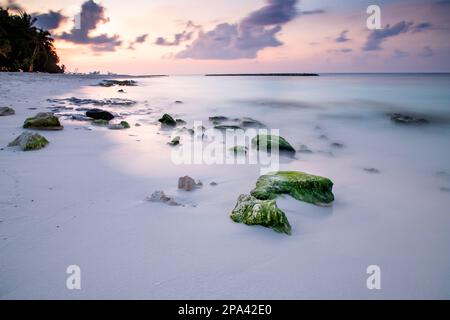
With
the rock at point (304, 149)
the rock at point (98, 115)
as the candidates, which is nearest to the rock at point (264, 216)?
the rock at point (304, 149)

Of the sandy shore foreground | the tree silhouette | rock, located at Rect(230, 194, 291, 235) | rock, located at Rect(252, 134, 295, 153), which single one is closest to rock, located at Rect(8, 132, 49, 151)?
the sandy shore foreground

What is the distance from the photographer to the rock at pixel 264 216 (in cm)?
280

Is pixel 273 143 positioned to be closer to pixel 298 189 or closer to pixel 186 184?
pixel 298 189

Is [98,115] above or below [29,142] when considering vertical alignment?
above

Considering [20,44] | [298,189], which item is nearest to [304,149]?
[298,189]

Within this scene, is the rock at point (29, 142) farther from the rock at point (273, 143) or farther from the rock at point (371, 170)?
the rock at point (371, 170)

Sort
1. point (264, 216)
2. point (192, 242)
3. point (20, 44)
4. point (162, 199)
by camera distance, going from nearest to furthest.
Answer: point (192, 242)
point (264, 216)
point (162, 199)
point (20, 44)

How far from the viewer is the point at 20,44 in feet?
128

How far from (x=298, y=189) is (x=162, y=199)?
1.62 m

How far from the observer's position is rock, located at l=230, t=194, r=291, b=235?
2.80 m

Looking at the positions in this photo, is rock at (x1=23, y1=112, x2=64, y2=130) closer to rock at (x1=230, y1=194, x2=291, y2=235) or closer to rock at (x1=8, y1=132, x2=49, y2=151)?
rock at (x1=8, y1=132, x2=49, y2=151)

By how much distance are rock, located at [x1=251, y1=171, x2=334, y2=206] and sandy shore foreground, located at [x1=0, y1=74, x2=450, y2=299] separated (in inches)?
5.6

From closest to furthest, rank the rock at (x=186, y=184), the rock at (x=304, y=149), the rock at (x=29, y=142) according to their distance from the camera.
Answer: the rock at (x=186, y=184), the rock at (x=29, y=142), the rock at (x=304, y=149)

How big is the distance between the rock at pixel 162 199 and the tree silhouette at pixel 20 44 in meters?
41.4
